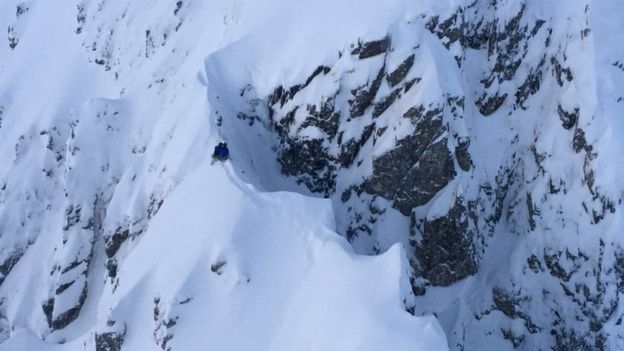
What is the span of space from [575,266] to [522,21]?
422 inches

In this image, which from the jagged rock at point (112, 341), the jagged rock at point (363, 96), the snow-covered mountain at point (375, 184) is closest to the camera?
the snow-covered mountain at point (375, 184)

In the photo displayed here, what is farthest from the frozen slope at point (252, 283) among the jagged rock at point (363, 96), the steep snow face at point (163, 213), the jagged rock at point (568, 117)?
the jagged rock at point (568, 117)

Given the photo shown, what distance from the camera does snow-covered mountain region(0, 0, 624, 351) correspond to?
1716 cm

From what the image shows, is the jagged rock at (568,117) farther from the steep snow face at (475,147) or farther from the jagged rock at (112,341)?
the jagged rock at (112,341)

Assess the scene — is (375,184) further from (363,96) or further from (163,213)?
(163,213)

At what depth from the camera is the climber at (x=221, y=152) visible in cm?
1919

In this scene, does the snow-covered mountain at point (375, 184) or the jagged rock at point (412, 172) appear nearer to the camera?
the snow-covered mountain at point (375, 184)

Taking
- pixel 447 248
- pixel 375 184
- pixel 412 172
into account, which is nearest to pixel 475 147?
pixel 412 172

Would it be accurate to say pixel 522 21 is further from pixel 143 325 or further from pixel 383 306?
pixel 143 325

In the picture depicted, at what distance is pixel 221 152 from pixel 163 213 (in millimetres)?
3180

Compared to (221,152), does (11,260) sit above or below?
below

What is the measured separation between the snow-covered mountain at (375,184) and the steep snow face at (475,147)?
75mm

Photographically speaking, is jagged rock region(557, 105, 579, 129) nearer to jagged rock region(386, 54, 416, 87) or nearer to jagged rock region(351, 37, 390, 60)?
jagged rock region(386, 54, 416, 87)

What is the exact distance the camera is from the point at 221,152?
758 inches
